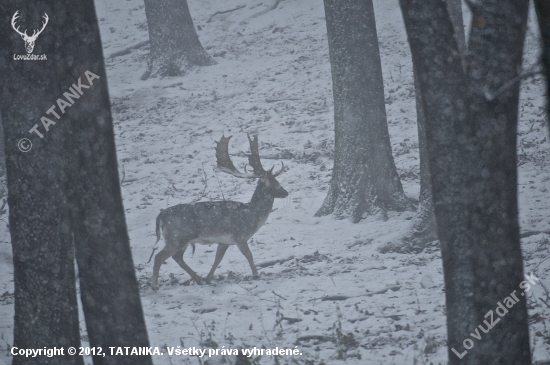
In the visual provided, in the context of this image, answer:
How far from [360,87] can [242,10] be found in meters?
11.8

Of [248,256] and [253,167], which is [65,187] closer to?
[248,256]

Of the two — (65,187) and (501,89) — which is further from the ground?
(501,89)

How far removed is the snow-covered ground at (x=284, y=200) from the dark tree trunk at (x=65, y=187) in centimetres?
166

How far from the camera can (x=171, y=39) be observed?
16.5 m

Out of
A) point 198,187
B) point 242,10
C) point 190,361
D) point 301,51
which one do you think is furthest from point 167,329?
point 242,10

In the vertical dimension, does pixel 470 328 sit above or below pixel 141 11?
below

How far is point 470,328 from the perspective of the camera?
3.73 meters

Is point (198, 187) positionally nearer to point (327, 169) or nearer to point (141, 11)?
point (327, 169)

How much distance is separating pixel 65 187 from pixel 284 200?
22.4 feet

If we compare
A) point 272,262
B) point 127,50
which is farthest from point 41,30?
point 127,50

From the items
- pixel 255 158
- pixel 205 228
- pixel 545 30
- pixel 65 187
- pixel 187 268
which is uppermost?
pixel 545 30

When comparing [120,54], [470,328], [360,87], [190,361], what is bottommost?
[190,361]

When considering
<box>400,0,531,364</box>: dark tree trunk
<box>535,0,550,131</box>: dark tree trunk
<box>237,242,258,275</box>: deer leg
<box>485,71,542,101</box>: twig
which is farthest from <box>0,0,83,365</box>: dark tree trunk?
<box>237,242,258,275</box>: deer leg

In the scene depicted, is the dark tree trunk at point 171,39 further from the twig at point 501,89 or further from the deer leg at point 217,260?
the twig at point 501,89
